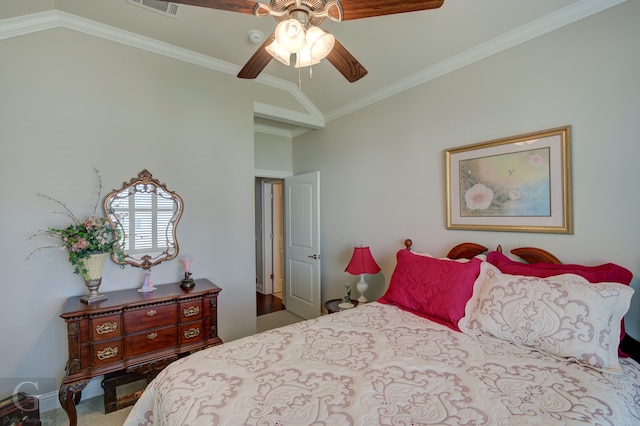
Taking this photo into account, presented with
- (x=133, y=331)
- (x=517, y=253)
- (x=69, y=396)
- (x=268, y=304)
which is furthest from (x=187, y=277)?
(x=517, y=253)

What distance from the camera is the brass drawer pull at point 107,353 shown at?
192 cm

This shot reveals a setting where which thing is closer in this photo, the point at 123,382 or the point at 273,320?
the point at 123,382

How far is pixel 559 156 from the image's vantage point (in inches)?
71.9

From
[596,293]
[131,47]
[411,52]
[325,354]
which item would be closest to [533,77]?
[411,52]

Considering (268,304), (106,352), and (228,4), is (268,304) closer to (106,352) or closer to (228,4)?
(106,352)

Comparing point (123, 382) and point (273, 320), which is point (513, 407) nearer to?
point (123, 382)

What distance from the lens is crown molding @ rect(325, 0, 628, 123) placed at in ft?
5.64

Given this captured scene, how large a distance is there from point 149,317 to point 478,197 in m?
2.65

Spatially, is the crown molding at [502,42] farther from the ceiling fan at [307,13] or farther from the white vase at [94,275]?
the white vase at [94,275]

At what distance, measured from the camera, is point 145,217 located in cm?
246

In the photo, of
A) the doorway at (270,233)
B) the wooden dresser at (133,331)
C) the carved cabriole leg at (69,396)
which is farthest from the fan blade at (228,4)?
the doorway at (270,233)

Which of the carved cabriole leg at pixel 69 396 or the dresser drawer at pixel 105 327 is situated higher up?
the dresser drawer at pixel 105 327

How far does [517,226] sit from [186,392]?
2.22 metres

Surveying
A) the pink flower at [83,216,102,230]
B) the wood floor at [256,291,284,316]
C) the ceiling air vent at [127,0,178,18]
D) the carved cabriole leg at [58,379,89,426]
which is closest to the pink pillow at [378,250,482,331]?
the carved cabriole leg at [58,379,89,426]
